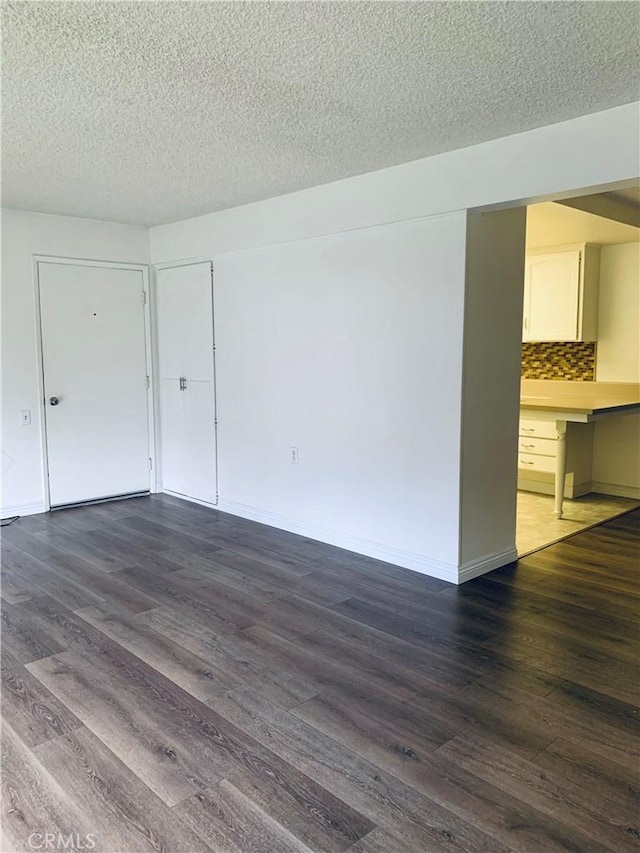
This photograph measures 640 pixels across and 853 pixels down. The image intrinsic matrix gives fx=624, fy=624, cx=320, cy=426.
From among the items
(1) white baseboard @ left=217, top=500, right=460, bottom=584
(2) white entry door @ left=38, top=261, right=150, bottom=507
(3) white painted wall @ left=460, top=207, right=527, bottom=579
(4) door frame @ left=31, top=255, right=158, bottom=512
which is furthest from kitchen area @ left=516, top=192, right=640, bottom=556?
(2) white entry door @ left=38, top=261, right=150, bottom=507

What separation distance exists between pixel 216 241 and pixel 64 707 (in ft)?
11.7

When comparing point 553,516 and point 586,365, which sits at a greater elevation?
point 586,365

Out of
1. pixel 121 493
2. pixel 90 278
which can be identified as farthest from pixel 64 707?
pixel 90 278

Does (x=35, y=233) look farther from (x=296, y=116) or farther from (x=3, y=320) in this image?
(x=296, y=116)

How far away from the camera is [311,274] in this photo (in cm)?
418

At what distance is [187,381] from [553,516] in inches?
128

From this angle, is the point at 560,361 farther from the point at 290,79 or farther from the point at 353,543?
the point at 290,79

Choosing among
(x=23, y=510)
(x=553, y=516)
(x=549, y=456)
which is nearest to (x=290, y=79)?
(x=553, y=516)

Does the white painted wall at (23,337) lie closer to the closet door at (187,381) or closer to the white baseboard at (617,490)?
the closet door at (187,381)

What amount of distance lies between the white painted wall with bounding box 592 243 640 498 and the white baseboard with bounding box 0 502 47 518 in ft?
16.1

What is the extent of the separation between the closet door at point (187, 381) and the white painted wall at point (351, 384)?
0.66 ft

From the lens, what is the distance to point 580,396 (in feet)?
19.6

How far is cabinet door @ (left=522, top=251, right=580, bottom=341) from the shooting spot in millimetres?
5773

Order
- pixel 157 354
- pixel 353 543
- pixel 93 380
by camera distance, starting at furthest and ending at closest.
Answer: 1. pixel 157 354
2. pixel 93 380
3. pixel 353 543
